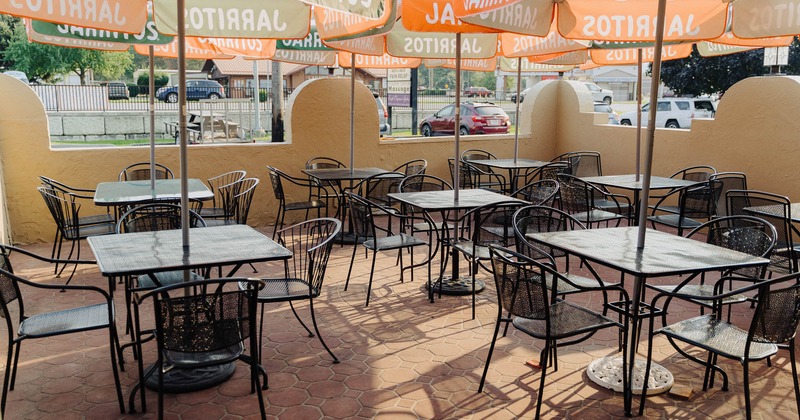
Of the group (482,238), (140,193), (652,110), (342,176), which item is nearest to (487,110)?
(342,176)

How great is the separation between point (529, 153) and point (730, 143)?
3128 mm

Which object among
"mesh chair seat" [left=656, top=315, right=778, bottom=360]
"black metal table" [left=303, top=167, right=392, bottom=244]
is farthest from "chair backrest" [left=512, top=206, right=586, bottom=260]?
"black metal table" [left=303, top=167, right=392, bottom=244]

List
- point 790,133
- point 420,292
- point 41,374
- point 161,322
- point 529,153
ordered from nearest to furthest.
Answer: point 161,322, point 41,374, point 420,292, point 790,133, point 529,153

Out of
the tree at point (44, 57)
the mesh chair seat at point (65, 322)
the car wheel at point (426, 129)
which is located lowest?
the mesh chair seat at point (65, 322)

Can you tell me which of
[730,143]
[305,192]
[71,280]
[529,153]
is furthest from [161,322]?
[529,153]

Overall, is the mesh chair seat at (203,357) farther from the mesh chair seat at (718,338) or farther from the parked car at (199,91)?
the parked car at (199,91)

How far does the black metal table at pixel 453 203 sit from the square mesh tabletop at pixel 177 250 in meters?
1.66

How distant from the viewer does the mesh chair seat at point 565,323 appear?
334cm

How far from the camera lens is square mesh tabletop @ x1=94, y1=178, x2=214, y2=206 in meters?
5.32


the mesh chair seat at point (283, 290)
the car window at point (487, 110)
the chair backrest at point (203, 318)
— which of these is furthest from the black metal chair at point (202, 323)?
the car window at point (487, 110)

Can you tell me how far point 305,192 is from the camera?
8.57 m

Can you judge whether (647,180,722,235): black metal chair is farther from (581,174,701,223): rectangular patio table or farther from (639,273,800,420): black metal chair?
(639,273,800,420): black metal chair

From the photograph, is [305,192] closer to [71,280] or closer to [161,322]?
[71,280]

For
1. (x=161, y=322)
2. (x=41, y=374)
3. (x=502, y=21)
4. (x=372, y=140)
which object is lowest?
(x=41, y=374)
